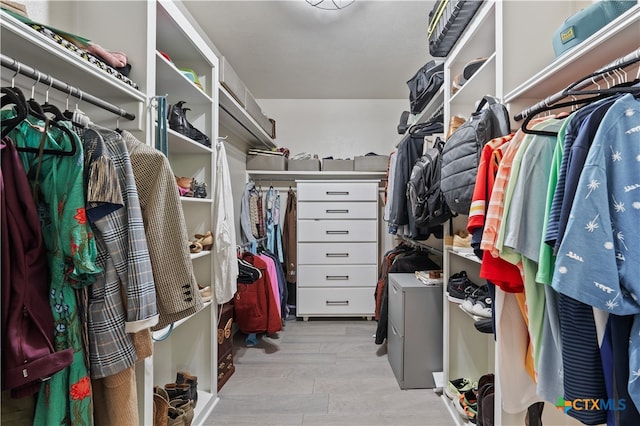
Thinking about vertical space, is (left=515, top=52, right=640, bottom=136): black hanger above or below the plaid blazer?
above

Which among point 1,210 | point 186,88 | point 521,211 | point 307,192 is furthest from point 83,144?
point 307,192

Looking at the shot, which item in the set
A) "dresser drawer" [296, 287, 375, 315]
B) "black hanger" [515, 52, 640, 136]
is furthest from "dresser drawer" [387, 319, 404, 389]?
"black hanger" [515, 52, 640, 136]

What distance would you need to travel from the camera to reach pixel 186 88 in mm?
1606

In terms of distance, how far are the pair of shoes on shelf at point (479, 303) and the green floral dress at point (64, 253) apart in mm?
1438

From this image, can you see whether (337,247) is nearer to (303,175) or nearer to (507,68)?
(303,175)

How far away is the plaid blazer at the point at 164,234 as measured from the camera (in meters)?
0.98

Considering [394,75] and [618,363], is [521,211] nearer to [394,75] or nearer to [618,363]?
[618,363]

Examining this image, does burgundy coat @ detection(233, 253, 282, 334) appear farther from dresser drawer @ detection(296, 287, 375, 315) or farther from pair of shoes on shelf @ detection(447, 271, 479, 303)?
pair of shoes on shelf @ detection(447, 271, 479, 303)

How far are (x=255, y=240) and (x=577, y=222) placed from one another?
8.69 feet

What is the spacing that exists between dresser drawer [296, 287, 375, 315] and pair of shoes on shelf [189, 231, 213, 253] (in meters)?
1.62

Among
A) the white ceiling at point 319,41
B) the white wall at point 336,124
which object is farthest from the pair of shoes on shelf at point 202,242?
the white wall at point 336,124

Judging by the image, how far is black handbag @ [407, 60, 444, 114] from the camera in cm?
200

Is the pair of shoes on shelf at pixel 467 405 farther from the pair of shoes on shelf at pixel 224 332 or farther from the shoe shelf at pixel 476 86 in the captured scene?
the shoe shelf at pixel 476 86

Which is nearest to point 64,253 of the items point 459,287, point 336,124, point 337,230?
point 459,287
